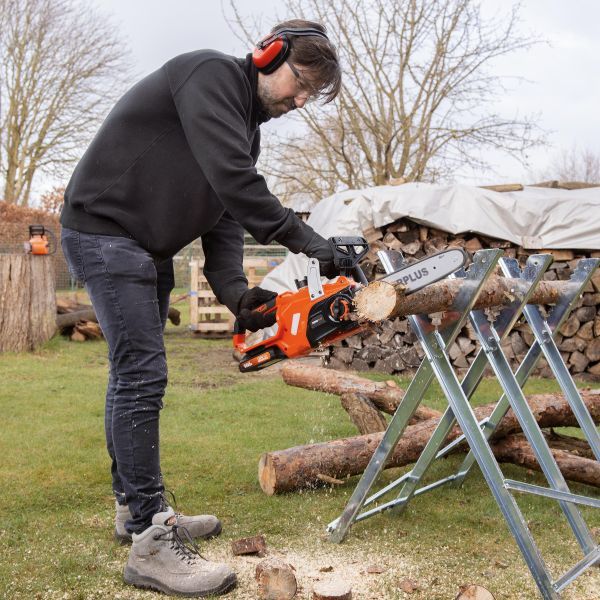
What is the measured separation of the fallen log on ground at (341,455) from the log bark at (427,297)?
3.56 ft

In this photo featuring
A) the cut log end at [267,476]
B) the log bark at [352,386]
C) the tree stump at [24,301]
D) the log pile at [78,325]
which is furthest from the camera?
the log pile at [78,325]

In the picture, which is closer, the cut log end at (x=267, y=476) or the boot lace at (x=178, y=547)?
the boot lace at (x=178, y=547)

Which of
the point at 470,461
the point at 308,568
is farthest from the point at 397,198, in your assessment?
the point at 308,568

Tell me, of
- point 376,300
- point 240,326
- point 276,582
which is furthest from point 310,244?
point 276,582

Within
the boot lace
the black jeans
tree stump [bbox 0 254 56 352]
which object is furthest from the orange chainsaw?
tree stump [bbox 0 254 56 352]

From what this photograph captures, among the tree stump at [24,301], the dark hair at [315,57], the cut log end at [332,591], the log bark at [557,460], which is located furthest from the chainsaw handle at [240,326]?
the tree stump at [24,301]

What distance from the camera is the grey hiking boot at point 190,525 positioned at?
9.62 feet

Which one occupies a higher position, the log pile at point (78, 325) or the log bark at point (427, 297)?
the log bark at point (427, 297)

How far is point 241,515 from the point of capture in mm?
3312

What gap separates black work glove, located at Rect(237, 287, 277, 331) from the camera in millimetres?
2762

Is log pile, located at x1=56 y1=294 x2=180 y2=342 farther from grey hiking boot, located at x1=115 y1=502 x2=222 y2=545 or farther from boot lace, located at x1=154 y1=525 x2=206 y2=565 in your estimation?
boot lace, located at x1=154 y1=525 x2=206 y2=565

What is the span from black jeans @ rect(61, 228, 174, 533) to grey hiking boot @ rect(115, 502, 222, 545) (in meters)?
0.32

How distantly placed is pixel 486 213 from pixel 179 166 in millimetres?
5266

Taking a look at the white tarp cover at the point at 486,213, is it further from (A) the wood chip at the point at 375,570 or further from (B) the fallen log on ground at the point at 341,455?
(A) the wood chip at the point at 375,570
